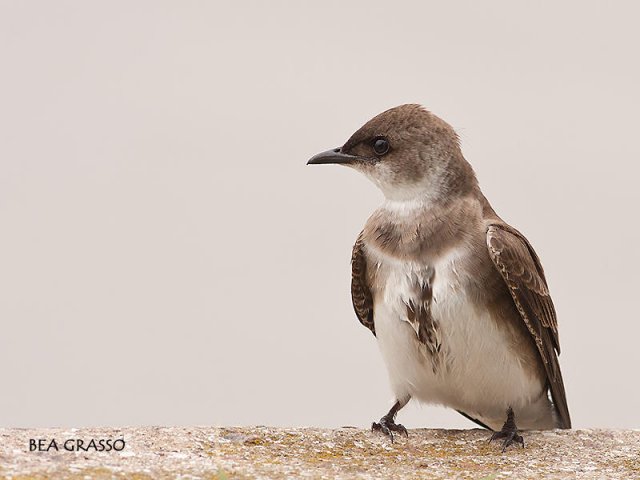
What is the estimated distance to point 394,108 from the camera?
7824 mm

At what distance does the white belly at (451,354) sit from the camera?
7109 millimetres

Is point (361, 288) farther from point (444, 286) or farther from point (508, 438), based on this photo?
point (508, 438)

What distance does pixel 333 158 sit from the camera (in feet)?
26.0

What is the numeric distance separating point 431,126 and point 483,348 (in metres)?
1.68

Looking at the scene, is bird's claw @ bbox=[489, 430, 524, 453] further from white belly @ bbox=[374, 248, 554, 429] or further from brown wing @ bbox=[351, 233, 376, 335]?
brown wing @ bbox=[351, 233, 376, 335]

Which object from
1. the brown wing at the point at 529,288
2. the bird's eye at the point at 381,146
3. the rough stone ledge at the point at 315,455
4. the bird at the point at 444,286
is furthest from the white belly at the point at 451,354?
the bird's eye at the point at 381,146

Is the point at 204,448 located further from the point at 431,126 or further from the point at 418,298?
the point at 431,126

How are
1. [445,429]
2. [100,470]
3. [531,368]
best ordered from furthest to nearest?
[531,368] < [445,429] < [100,470]

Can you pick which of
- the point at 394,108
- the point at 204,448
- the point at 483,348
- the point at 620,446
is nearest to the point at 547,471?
the point at 620,446

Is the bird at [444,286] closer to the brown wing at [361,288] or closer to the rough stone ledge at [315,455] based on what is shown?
the brown wing at [361,288]

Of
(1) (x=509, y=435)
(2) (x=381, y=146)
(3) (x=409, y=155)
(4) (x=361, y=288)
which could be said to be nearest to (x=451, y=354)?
(1) (x=509, y=435)

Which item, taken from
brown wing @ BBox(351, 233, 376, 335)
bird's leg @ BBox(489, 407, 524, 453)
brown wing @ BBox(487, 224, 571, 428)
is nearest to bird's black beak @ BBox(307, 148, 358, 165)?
brown wing @ BBox(351, 233, 376, 335)

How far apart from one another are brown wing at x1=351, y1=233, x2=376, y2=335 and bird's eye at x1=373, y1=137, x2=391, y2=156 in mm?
644

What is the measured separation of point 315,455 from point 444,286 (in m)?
1.62
